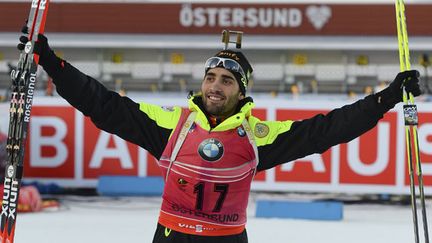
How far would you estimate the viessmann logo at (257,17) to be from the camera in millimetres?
18359

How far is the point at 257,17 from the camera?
60.6 feet

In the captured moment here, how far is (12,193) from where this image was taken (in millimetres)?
3367

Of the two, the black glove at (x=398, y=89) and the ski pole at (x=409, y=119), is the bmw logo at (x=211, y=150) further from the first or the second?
the ski pole at (x=409, y=119)

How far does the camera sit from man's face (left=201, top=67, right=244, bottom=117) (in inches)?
120

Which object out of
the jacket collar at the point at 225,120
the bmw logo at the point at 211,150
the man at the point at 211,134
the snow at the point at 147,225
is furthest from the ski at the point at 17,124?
the snow at the point at 147,225

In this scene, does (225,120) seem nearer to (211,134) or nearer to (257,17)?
(211,134)

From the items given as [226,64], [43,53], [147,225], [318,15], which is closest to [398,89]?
[226,64]

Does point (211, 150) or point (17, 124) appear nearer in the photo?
point (211, 150)

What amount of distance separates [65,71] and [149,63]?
17235 mm

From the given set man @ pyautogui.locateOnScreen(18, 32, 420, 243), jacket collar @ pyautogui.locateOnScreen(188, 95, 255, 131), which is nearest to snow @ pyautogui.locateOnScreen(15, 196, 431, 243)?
man @ pyautogui.locateOnScreen(18, 32, 420, 243)

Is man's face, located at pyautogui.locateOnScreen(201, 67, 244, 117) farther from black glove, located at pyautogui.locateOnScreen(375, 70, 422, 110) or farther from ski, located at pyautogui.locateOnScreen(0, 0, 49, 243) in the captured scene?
ski, located at pyautogui.locateOnScreen(0, 0, 49, 243)

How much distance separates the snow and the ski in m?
2.39

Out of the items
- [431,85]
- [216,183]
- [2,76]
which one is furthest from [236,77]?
[2,76]

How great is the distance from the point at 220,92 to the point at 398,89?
0.76 metres
